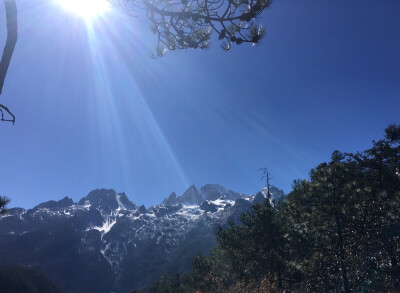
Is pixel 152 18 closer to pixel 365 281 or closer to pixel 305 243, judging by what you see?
pixel 365 281

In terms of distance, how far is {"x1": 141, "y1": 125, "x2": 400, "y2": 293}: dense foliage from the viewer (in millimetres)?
13209

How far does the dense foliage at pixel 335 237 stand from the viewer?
13.2 m

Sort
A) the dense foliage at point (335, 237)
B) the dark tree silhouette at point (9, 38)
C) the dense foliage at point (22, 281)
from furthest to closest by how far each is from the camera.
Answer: the dense foliage at point (22, 281) → the dense foliage at point (335, 237) → the dark tree silhouette at point (9, 38)

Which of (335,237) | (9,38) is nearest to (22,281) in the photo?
(335,237)

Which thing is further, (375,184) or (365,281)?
(375,184)

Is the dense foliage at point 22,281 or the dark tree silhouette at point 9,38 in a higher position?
the dark tree silhouette at point 9,38

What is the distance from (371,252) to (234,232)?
15666 millimetres

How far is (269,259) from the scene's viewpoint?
21.3 meters

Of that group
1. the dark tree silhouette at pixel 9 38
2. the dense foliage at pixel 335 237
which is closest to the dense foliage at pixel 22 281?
the dense foliage at pixel 335 237

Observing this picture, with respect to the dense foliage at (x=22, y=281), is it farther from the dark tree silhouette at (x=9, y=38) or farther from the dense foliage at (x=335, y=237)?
the dark tree silhouette at (x=9, y=38)

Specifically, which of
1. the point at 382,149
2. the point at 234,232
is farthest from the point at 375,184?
the point at 234,232

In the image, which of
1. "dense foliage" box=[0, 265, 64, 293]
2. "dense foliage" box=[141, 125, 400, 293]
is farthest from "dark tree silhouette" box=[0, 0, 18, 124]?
"dense foliage" box=[0, 265, 64, 293]

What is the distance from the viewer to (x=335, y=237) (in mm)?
16219

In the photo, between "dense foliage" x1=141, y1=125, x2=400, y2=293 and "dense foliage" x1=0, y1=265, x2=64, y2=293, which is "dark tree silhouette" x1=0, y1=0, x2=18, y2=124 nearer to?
"dense foliage" x1=141, y1=125, x2=400, y2=293
